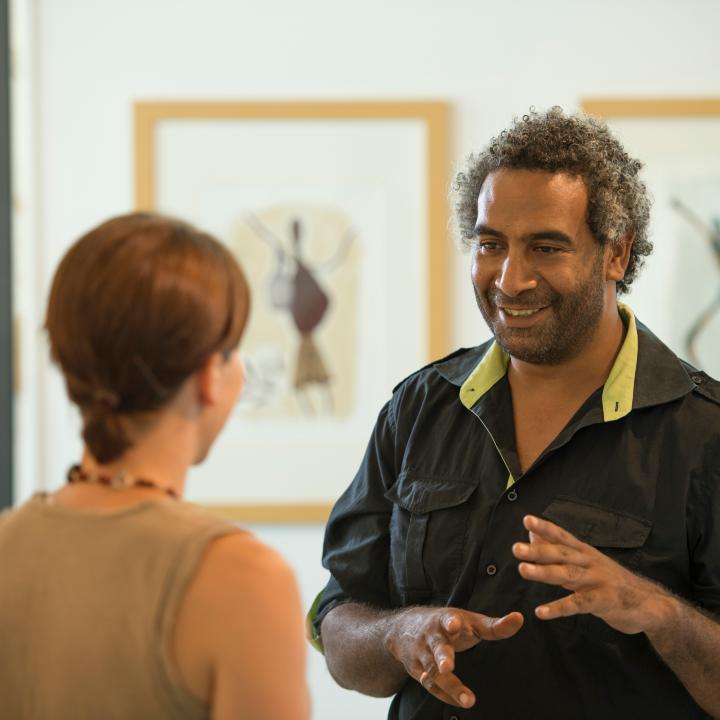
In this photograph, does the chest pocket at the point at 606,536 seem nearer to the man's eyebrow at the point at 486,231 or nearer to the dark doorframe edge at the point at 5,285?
the man's eyebrow at the point at 486,231

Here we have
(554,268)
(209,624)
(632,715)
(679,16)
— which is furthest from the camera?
(679,16)

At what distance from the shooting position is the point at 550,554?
1.40 m

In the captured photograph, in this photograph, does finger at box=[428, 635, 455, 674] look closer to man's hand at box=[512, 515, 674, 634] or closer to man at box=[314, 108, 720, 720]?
man at box=[314, 108, 720, 720]

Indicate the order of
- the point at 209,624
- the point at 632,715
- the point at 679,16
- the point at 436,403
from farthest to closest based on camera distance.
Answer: the point at 679,16 < the point at 436,403 < the point at 632,715 < the point at 209,624

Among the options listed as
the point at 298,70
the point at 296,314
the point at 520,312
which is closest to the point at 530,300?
the point at 520,312

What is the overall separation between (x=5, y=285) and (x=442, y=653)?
1831 millimetres

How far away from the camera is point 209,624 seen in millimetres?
1022

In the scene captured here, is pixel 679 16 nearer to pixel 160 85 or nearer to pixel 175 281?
pixel 160 85

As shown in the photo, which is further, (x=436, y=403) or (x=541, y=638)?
(x=436, y=403)

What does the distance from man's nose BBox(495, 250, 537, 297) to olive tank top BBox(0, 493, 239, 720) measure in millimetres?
758

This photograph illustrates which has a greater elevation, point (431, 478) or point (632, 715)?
point (431, 478)

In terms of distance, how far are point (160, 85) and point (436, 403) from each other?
5.25 feet

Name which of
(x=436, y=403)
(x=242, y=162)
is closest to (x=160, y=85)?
(x=242, y=162)

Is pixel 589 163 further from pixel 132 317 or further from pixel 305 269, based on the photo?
pixel 305 269
